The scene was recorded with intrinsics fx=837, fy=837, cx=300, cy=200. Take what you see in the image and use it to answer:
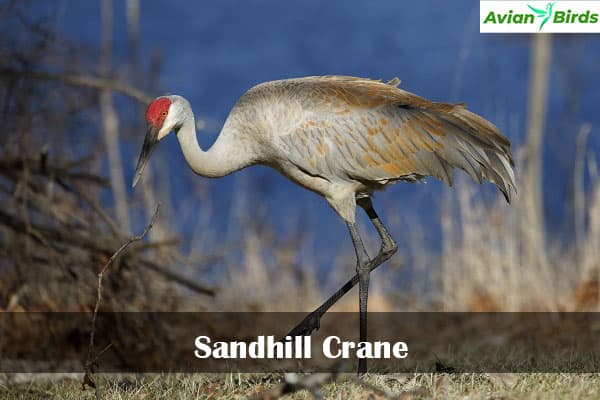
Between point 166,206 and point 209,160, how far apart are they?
231 inches

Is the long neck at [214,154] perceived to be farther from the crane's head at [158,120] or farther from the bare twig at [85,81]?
the bare twig at [85,81]

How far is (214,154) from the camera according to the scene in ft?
17.2

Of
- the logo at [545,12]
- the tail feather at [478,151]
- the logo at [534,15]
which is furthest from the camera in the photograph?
the logo at [545,12]

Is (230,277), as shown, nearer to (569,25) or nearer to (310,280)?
(310,280)

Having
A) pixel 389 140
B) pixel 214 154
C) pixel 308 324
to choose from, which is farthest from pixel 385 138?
pixel 308 324

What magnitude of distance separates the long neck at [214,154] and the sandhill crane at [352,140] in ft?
0.05

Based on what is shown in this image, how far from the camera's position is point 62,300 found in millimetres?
6848

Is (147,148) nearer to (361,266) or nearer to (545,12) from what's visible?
(361,266)

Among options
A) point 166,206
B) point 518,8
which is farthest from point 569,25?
point 166,206

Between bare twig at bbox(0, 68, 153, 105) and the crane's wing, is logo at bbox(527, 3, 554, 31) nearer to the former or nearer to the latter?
the crane's wing

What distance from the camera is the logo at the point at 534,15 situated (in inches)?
307

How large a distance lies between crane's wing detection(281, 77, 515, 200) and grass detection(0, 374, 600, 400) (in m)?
1.30

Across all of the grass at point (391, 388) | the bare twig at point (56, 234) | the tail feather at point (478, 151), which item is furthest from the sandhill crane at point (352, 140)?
the bare twig at point (56, 234)

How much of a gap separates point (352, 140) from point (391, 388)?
65.3 inches
